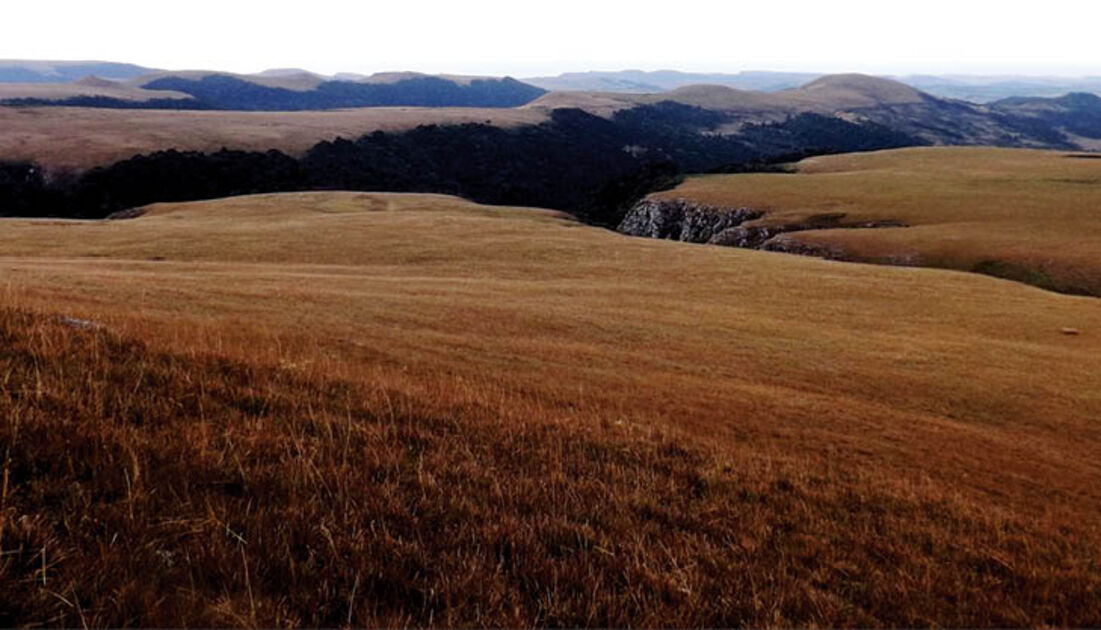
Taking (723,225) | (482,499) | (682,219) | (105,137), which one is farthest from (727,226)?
(105,137)

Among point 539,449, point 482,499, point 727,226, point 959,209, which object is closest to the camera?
point 482,499

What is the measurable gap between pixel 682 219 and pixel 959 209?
143 ft

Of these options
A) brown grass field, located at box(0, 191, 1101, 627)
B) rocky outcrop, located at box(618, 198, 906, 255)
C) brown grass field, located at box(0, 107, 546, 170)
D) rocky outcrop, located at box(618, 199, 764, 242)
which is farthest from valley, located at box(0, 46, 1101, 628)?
brown grass field, located at box(0, 107, 546, 170)

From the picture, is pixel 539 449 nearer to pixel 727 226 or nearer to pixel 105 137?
pixel 727 226

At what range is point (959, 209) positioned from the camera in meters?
89.4

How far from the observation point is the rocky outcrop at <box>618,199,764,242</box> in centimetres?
10500

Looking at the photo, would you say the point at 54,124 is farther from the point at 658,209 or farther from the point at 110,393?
the point at 110,393

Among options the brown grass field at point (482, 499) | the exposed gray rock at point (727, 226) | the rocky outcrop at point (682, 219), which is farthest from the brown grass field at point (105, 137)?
the brown grass field at point (482, 499)

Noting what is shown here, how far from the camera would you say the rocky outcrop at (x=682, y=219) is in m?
105

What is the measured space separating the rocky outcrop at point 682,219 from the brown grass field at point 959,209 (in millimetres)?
3019

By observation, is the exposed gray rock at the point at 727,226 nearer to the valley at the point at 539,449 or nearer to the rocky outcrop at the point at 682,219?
the rocky outcrop at the point at 682,219

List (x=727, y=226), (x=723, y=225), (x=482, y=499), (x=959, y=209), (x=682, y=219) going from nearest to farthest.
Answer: (x=482, y=499), (x=959, y=209), (x=727, y=226), (x=723, y=225), (x=682, y=219)

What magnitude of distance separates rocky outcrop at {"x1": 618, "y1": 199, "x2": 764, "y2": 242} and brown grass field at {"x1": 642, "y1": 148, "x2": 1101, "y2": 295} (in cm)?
302

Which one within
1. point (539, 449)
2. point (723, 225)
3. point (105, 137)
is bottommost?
point (723, 225)
